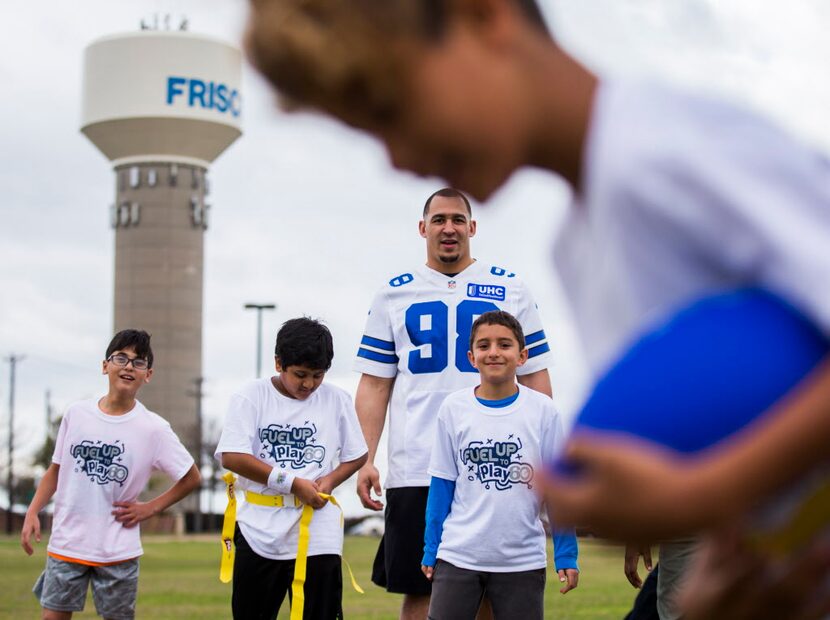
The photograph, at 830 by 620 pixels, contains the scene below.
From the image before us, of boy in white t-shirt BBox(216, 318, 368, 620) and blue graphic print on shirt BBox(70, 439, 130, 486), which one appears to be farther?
blue graphic print on shirt BBox(70, 439, 130, 486)

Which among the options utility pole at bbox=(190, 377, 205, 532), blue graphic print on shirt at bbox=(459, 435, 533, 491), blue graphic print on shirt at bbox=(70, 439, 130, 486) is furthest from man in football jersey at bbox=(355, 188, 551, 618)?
utility pole at bbox=(190, 377, 205, 532)

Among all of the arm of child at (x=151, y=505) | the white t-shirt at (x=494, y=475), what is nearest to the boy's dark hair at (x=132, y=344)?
the arm of child at (x=151, y=505)

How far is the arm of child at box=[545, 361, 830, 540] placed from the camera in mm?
1685

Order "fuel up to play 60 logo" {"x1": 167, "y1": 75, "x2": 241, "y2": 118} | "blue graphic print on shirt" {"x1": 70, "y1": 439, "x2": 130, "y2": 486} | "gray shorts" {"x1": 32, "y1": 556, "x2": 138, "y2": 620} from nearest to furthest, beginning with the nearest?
"gray shorts" {"x1": 32, "y1": 556, "x2": 138, "y2": 620} → "blue graphic print on shirt" {"x1": 70, "y1": 439, "x2": 130, "y2": 486} → "fuel up to play 60 logo" {"x1": 167, "y1": 75, "x2": 241, "y2": 118}

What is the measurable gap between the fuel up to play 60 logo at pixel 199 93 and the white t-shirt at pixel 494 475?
59.5m

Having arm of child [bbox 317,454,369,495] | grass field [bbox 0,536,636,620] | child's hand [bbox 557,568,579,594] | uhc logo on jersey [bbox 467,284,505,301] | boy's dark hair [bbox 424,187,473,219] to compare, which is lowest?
grass field [bbox 0,536,636,620]

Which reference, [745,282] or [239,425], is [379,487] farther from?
[745,282]

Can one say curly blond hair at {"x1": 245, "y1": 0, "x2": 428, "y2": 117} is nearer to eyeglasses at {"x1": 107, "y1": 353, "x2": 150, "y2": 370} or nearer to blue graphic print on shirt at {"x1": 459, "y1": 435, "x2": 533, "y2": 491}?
blue graphic print on shirt at {"x1": 459, "y1": 435, "x2": 533, "y2": 491}

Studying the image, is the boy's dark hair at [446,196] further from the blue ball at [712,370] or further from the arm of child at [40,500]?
the blue ball at [712,370]

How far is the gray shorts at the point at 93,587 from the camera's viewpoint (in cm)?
788

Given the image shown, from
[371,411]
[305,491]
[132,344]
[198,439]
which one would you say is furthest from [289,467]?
[198,439]

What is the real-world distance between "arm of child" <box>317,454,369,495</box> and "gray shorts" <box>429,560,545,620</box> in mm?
1086

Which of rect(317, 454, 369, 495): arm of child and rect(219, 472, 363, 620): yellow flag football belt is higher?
rect(317, 454, 369, 495): arm of child

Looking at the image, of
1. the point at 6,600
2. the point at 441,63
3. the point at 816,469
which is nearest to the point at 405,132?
the point at 441,63
